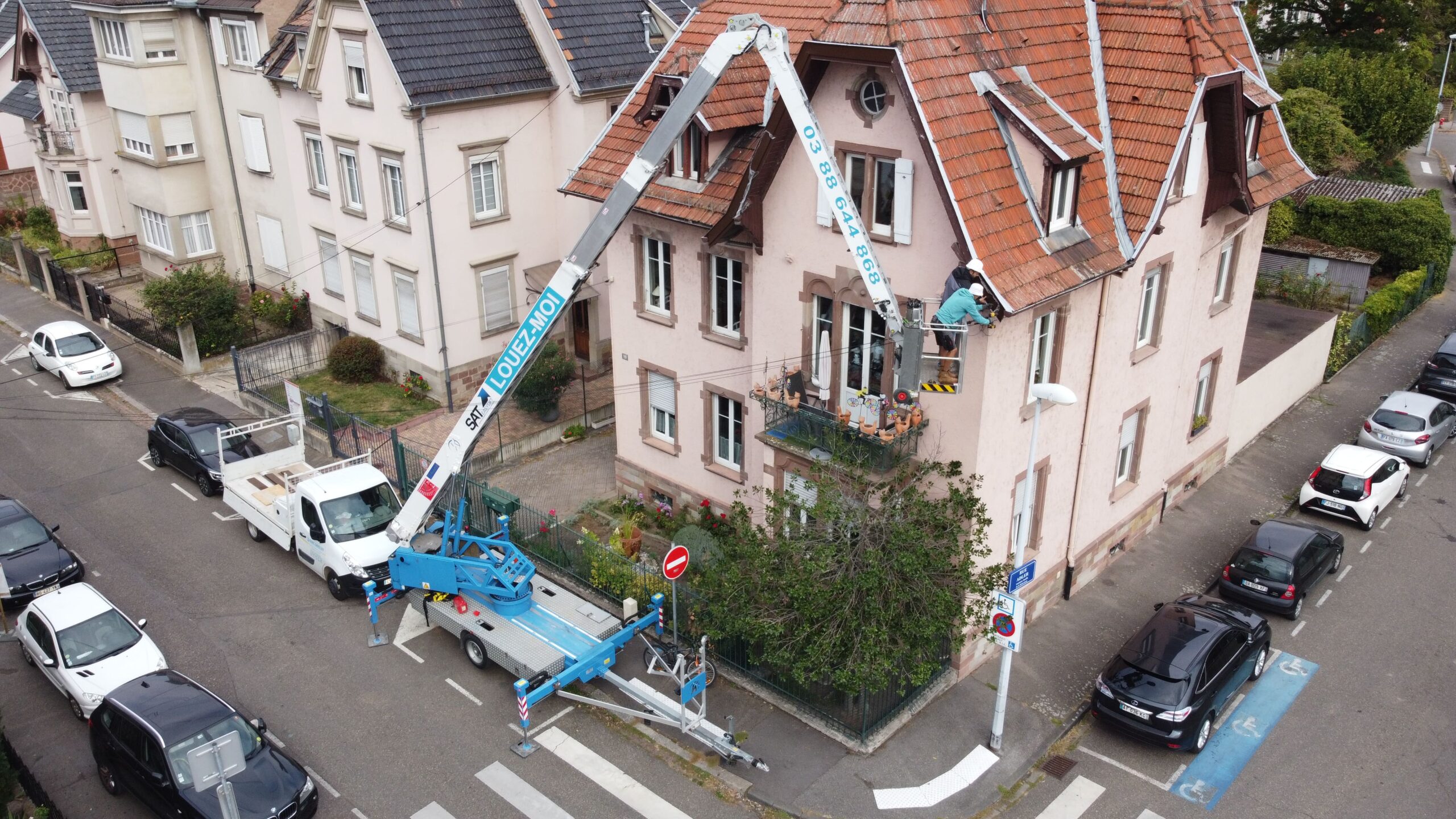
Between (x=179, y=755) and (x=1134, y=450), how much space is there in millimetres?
19685

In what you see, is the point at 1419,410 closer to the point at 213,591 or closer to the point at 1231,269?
the point at 1231,269

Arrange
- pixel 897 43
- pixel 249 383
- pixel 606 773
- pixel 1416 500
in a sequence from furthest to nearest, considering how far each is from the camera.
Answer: pixel 249 383 → pixel 1416 500 → pixel 606 773 → pixel 897 43

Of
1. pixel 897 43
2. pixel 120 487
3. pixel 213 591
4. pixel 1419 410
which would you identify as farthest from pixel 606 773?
pixel 1419 410

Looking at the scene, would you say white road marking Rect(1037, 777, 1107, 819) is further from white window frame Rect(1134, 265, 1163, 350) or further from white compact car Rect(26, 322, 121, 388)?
white compact car Rect(26, 322, 121, 388)

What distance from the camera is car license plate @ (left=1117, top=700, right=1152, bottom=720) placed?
19.1 meters

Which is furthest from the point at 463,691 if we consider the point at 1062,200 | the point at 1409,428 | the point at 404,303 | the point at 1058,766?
the point at 1409,428

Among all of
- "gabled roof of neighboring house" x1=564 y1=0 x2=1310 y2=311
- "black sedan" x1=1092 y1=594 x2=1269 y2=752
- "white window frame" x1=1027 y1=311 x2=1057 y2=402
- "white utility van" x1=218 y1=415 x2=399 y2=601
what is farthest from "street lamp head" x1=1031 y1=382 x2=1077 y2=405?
"white utility van" x1=218 y1=415 x2=399 y2=601

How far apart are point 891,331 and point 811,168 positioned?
357 centimetres

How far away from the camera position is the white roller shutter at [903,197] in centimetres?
1838

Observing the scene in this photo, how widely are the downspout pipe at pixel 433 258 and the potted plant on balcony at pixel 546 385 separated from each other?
2.28 m

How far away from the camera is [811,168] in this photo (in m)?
19.8

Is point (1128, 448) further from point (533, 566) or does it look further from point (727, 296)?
point (533, 566)

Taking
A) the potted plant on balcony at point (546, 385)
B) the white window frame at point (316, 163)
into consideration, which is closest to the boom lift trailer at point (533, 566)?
the potted plant on balcony at point (546, 385)

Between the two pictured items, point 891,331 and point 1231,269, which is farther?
point 1231,269
